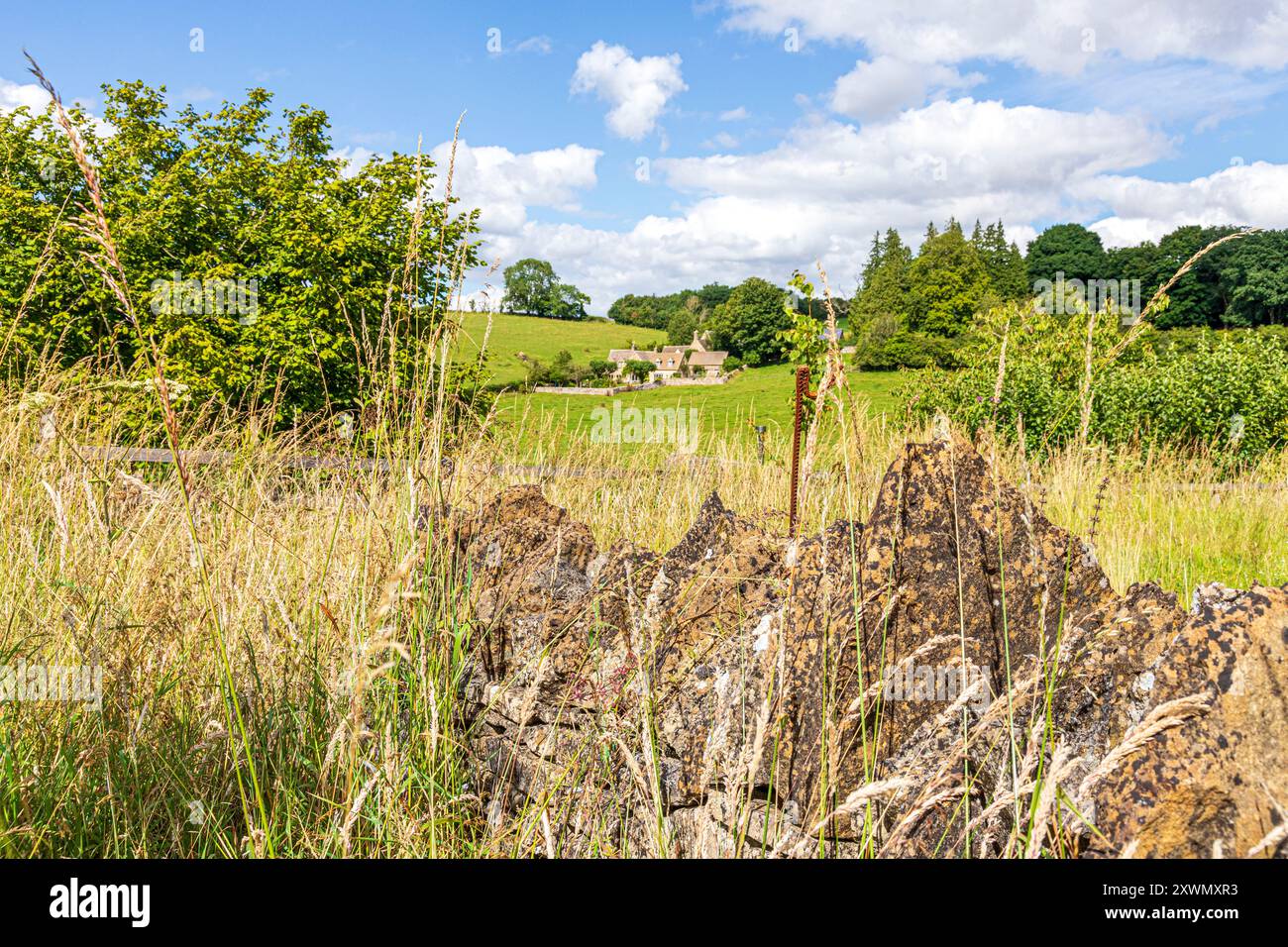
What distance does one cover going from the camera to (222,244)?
14.8 metres

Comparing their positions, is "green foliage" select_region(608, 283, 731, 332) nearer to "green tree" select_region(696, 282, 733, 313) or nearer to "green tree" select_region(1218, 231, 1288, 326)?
"green tree" select_region(696, 282, 733, 313)

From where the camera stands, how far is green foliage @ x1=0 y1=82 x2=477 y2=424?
40.7 ft

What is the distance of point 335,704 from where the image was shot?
6.02 feet

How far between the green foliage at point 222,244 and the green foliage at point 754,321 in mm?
42560

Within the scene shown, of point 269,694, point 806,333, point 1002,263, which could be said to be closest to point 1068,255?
point 1002,263

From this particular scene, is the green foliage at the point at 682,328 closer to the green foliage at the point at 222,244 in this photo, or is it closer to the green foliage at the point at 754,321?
the green foliage at the point at 754,321

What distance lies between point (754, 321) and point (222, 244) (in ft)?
154

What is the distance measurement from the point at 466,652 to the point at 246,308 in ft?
41.6

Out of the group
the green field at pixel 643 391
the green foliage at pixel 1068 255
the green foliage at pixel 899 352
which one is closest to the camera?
the green field at pixel 643 391

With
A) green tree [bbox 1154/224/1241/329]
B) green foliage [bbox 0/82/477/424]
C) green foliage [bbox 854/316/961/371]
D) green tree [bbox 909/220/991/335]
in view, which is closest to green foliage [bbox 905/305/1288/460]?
green foliage [bbox 0/82/477/424]

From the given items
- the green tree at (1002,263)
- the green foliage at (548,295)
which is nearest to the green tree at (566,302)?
the green foliage at (548,295)

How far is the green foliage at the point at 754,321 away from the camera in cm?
5716

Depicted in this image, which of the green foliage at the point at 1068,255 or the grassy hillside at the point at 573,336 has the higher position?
the green foliage at the point at 1068,255
